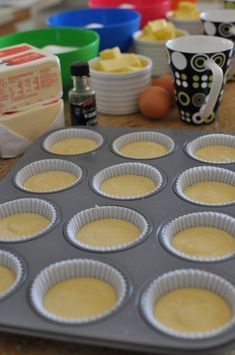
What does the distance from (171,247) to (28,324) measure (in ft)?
0.77

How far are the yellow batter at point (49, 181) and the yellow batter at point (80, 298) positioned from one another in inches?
10.4

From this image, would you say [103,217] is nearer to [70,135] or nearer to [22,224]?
[22,224]

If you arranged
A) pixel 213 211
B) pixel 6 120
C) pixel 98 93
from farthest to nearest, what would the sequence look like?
pixel 98 93
pixel 6 120
pixel 213 211

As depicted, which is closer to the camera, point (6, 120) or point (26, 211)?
point (26, 211)

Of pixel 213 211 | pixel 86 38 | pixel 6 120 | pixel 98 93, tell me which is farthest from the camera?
pixel 86 38

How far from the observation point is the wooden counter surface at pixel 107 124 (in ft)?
2.06

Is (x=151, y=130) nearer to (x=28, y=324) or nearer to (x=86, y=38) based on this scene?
(x=86, y=38)

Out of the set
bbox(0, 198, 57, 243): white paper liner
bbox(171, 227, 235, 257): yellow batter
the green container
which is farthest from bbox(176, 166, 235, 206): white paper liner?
the green container

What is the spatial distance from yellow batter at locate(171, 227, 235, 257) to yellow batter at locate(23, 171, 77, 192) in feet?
A: 0.83

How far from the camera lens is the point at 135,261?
72cm

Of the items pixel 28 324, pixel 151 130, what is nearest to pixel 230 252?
pixel 28 324

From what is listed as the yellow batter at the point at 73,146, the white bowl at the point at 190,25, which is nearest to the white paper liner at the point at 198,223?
the yellow batter at the point at 73,146

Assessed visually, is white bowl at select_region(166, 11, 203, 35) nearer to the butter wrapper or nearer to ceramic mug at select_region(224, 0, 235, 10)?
ceramic mug at select_region(224, 0, 235, 10)

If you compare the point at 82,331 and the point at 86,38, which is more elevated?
the point at 86,38
